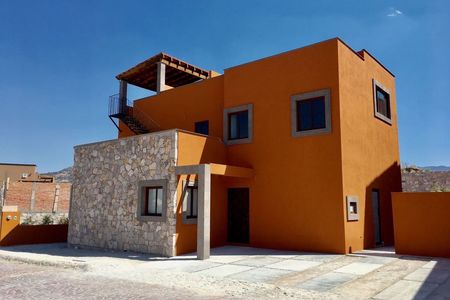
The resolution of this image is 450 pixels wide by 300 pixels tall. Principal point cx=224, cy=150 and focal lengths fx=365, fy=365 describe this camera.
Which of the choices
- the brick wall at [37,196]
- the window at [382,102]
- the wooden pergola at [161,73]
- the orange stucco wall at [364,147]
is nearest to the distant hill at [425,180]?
the orange stucco wall at [364,147]

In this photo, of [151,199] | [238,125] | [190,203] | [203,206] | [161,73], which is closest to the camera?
[203,206]

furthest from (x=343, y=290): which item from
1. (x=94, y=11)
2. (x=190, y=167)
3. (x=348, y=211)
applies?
(x=94, y=11)

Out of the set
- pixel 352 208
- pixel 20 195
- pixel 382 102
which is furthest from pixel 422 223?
pixel 20 195

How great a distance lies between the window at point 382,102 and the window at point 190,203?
8.35 metres

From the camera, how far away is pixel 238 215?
48.1 ft

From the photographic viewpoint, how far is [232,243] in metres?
14.6

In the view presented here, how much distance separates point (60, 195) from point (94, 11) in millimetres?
18488

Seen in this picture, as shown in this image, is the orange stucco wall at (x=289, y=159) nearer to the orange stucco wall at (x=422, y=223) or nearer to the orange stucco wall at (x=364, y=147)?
the orange stucco wall at (x=364, y=147)

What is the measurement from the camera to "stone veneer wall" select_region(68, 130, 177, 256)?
41.0ft

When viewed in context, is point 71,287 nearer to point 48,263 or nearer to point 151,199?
point 48,263

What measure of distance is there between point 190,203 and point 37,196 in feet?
61.9

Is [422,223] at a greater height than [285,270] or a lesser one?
greater

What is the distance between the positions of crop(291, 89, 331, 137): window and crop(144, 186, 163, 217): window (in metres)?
5.38

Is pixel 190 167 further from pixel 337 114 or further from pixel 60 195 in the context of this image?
pixel 60 195
